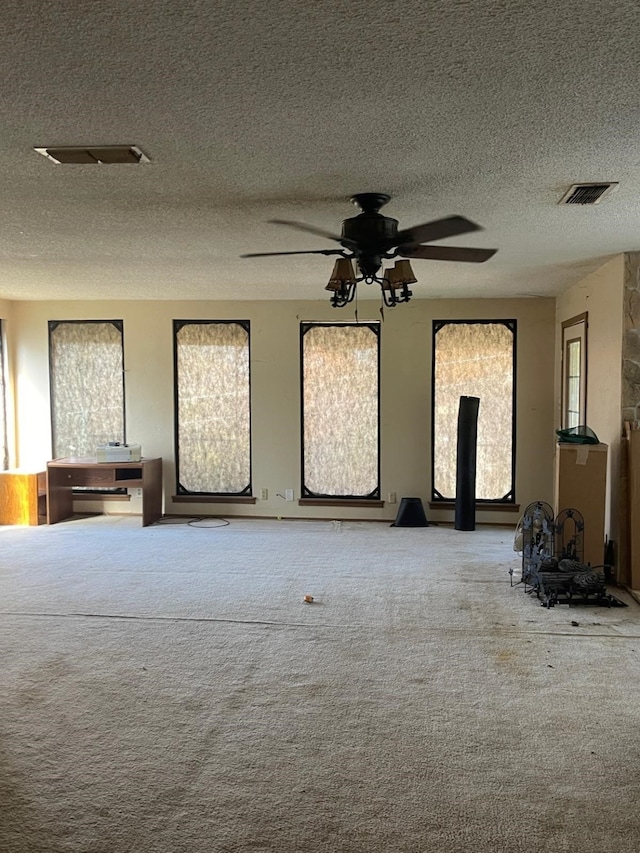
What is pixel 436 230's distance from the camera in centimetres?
293

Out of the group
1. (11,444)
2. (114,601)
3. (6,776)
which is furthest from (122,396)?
(6,776)

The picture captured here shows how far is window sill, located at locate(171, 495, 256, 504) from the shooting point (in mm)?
7434

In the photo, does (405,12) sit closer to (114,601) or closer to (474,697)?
(474,697)

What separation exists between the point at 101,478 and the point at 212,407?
4.60 ft

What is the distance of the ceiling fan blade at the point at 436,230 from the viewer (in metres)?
2.82

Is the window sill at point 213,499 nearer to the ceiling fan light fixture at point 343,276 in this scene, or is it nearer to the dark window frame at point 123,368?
the dark window frame at point 123,368

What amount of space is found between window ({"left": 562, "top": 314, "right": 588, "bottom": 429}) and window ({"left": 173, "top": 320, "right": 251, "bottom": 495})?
329 centimetres

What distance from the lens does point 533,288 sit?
640 cm

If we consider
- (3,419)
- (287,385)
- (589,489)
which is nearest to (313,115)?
(589,489)

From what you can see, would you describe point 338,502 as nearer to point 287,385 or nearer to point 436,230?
point 287,385

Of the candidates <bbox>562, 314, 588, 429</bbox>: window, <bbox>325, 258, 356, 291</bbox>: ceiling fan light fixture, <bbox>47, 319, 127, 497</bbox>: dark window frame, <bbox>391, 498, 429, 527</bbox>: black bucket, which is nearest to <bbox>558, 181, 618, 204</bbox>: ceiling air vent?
<bbox>325, 258, 356, 291</bbox>: ceiling fan light fixture

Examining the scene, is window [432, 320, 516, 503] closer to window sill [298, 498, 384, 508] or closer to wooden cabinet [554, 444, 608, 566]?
window sill [298, 498, 384, 508]

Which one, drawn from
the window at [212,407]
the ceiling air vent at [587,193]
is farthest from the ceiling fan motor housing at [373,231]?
the window at [212,407]

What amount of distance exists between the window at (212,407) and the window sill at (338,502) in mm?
658
